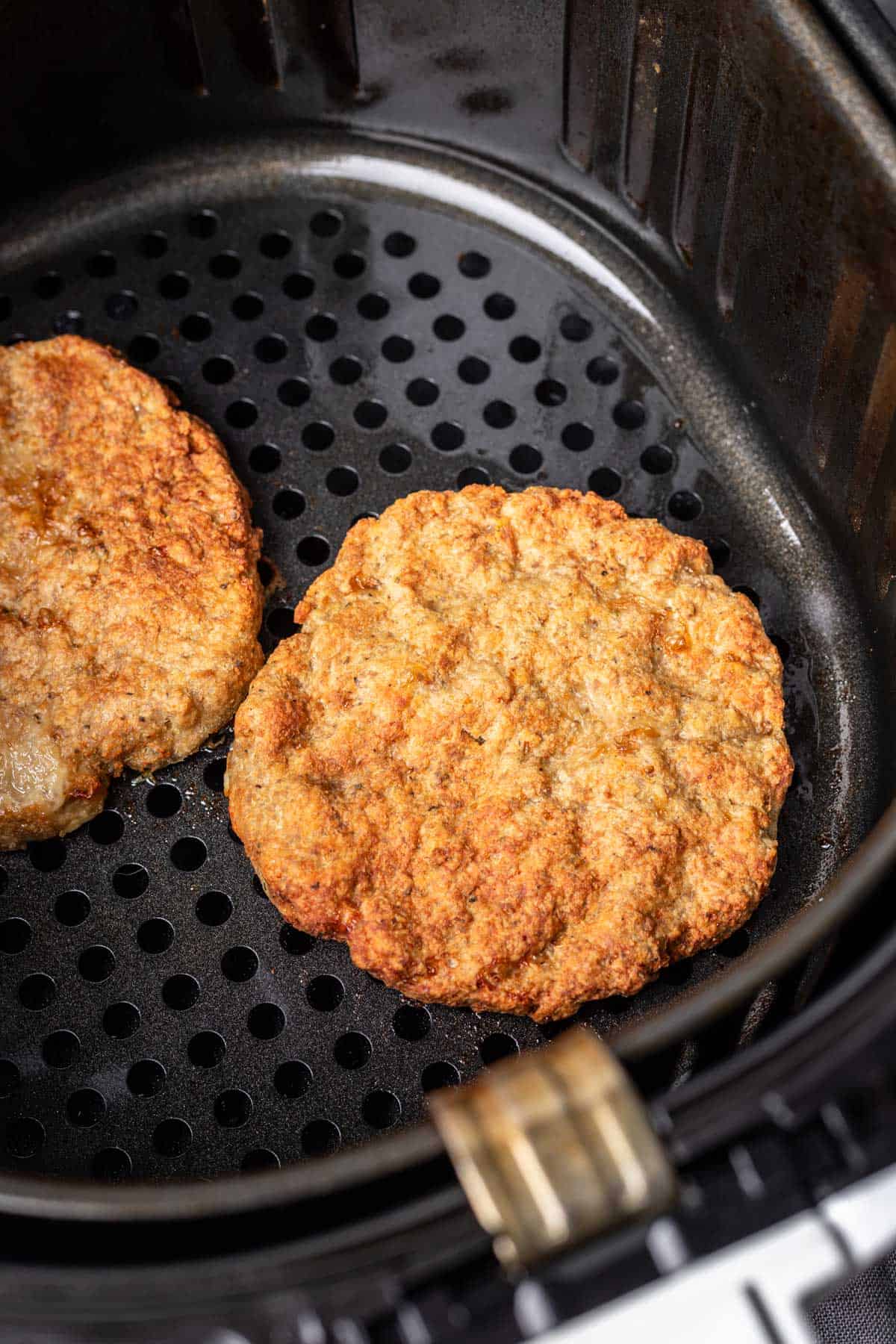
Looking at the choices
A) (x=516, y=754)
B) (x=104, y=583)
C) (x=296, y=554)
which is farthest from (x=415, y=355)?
(x=516, y=754)

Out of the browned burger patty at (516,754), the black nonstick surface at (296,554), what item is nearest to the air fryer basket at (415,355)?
the black nonstick surface at (296,554)

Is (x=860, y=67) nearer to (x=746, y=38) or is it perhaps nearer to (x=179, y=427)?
(x=746, y=38)

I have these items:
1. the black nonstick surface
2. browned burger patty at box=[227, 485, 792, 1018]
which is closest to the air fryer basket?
the black nonstick surface

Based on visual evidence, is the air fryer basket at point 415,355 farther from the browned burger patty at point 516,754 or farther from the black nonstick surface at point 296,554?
the browned burger patty at point 516,754

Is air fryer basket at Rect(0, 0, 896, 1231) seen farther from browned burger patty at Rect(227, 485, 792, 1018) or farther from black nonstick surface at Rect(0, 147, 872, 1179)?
browned burger patty at Rect(227, 485, 792, 1018)

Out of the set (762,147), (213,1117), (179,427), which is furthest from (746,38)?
(213,1117)

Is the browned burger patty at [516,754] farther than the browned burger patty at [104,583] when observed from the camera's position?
No
